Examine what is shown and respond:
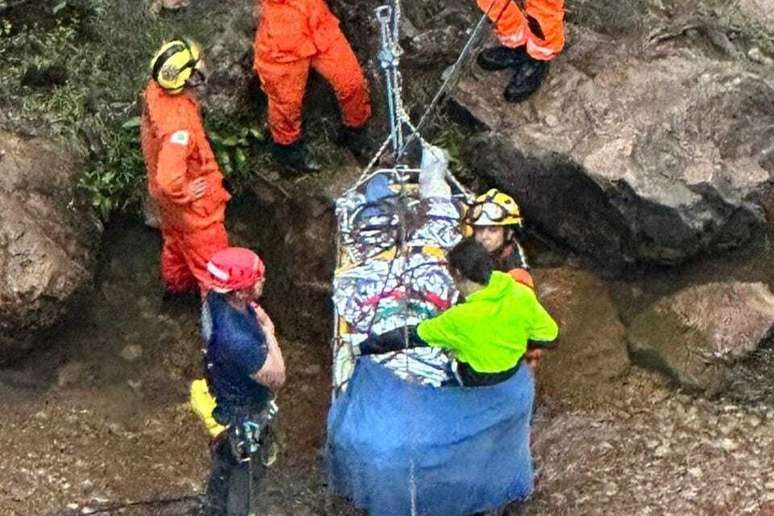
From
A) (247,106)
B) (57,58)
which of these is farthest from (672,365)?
(57,58)

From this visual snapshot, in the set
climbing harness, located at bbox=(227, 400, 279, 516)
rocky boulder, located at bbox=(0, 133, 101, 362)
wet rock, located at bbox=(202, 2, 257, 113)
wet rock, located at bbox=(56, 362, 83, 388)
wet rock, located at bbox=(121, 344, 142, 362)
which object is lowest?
wet rock, located at bbox=(121, 344, 142, 362)

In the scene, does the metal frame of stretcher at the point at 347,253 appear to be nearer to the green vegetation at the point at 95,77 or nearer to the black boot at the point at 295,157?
the black boot at the point at 295,157

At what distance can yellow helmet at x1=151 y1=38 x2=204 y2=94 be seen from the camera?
18.8ft

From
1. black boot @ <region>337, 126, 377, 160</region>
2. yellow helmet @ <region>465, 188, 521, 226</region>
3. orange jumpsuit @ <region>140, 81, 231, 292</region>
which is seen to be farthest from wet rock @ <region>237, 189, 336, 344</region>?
yellow helmet @ <region>465, 188, 521, 226</region>

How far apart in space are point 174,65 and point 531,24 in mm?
2085

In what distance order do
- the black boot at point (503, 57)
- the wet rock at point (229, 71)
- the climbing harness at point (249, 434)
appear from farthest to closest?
1. the wet rock at point (229, 71)
2. the black boot at point (503, 57)
3. the climbing harness at point (249, 434)

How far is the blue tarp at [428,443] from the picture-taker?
488 centimetres

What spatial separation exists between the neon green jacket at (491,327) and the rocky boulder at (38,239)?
2.63 metres

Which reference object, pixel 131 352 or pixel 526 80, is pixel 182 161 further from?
pixel 526 80

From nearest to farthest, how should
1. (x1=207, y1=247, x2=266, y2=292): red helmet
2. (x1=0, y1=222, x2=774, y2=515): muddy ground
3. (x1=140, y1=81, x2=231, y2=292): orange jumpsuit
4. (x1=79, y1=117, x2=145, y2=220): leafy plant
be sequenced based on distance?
(x1=207, y1=247, x2=266, y2=292): red helmet, (x1=0, y1=222, x2=774, y2=515): muddy ground, (x1=140, y1=81, x2=231, y2=292): orange jumpsuit, (x1=79, y1=117, x2=145, y2=220): leafy plant

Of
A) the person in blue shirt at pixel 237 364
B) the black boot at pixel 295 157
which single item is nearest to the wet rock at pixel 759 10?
the black boot at pixel 295 157

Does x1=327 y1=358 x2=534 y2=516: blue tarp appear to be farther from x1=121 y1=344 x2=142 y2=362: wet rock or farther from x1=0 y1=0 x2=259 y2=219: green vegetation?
x1=0 y1=0 x2=259 y2=219: green vegetation

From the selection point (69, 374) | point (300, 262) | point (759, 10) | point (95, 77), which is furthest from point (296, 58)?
point (759, 10)

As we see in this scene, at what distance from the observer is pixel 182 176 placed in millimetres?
5875
